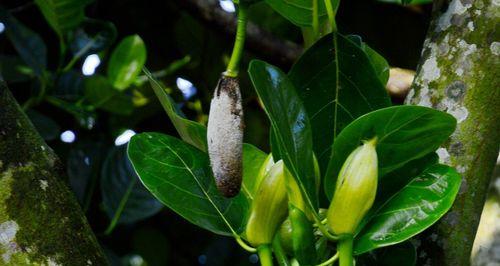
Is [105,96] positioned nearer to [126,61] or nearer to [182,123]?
[126,61]

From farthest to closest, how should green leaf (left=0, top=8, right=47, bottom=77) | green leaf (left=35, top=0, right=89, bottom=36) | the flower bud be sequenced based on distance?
green leaf (left=0, top=8, right=47, bottom=77)
green leaf (left=35, top=0, right=89, bottom=36)
the flower bud

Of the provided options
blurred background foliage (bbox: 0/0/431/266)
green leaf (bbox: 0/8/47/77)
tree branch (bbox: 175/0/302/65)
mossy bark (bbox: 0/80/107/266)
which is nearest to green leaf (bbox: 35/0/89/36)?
blurred background foliage (bbox: 0/0/431/266)

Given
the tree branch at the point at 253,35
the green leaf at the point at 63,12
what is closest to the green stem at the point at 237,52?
the green leaf at the point at 63,12

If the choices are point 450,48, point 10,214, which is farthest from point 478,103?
point 10,214

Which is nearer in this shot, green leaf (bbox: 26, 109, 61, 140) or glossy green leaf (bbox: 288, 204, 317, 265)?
glossy green leaf (bbox: 288, 204, 317, 265)

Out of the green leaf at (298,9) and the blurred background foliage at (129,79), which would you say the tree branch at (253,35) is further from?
the green leaf at (298,9)

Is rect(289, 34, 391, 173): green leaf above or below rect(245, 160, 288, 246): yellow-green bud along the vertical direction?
above

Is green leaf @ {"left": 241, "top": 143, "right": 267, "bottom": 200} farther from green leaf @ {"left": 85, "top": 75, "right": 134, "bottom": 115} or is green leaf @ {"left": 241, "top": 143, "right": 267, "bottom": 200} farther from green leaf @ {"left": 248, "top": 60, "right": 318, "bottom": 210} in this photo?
green leaf @ {"left": 85, "top": 75, "right": 134, "bottom": 115}

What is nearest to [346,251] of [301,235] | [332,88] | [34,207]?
[301,235]
